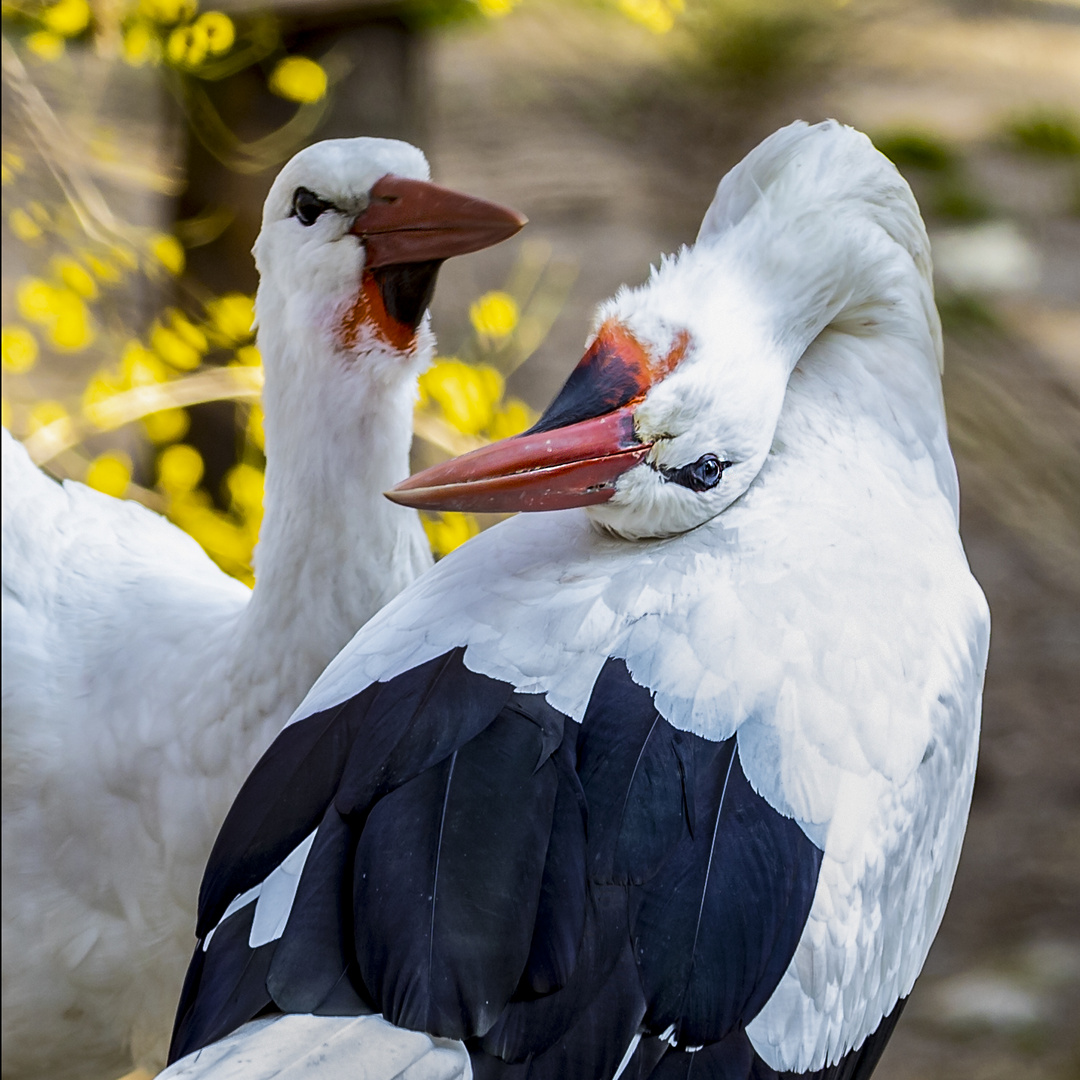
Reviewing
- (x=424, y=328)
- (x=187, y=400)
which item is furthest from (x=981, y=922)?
(x=424, y=328)

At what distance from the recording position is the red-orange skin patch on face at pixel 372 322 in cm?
103

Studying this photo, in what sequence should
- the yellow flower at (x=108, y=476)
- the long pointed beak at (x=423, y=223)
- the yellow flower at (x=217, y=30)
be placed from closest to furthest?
the long pointed beak at (x=423, y=223) → the yellow flower at (x=217, y=30) → the yellow flower at (x=108, y=476)

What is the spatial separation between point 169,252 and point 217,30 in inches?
9.8

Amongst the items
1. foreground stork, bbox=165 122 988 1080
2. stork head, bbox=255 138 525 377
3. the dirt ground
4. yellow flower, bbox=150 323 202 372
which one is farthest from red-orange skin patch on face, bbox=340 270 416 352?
the dirt ground

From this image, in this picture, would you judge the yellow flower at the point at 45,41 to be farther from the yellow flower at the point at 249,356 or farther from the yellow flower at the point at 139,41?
the yellow flower at the point at 249,356

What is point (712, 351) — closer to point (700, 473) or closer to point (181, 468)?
point (700, 473)

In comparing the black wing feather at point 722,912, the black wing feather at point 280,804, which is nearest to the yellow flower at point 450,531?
the black wing feather at point 280,804

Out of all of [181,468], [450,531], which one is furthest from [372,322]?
[181,468]

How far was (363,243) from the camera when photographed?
100 cm

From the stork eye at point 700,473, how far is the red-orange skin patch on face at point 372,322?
1.13 feet

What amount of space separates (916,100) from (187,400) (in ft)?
6.78

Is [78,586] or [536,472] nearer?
[536,472]

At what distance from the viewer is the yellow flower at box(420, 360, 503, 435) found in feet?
5.19

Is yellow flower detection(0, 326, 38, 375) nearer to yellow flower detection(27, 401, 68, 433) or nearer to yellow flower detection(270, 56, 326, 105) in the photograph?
yellow flower detection(27, 401, 68, 433)
